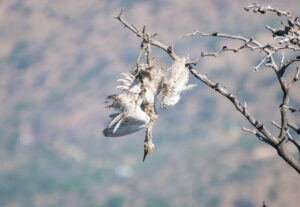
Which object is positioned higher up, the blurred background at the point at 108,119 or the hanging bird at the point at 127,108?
the blurred background at the point at 108,119

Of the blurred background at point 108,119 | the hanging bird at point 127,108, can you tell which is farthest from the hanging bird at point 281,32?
the blurred background at point 108,119

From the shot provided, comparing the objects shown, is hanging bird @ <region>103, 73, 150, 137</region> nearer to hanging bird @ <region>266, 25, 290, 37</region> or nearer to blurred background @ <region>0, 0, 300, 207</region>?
hanging bird @ <region>266, 25, 290, 37</region>

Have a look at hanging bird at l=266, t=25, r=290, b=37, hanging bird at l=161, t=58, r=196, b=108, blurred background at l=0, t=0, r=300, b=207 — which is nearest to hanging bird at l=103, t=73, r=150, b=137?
hanging bird at l=161, t=58, r=196, b=108

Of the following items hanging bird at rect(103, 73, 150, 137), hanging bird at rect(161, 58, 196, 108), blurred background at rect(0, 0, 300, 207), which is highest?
blurred background at rect(0, 0, 300, 207)

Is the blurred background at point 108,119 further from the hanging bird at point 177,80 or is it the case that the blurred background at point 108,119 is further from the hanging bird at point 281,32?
the hanging bird at point 177,80

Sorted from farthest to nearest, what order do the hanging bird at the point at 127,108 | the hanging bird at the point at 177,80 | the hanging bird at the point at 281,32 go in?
the hanging bird at the point at 281,32, the hanging bird at the point at 177,80, the hanging bird at the point at 127,108

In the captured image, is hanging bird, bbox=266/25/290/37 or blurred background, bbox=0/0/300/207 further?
blurred background, bbox=0/0/300/207

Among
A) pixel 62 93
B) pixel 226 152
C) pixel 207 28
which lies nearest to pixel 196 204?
pixel 226 152

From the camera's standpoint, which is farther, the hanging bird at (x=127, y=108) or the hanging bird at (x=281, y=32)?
the hanging bird at (x=281, y=32)

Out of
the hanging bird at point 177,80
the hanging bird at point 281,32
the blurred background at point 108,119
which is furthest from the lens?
the blurred background at point 108,119
